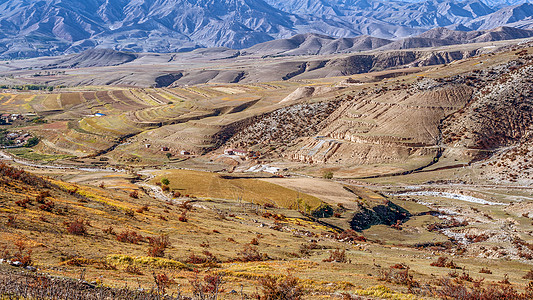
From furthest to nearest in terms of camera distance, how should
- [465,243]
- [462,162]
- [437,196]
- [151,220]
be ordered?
1. [462,162]
2. [437,196]
3. [465,243]
4. [151,220]

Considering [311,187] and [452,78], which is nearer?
[311,187]

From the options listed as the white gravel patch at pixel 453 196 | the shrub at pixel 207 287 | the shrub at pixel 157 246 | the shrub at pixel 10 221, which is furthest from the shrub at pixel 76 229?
the white gravel patch at pixel 453 196

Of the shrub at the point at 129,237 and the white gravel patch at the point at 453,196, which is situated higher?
the shrub at the point at 129,237

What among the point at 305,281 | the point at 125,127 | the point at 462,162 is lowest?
the point at 125,127

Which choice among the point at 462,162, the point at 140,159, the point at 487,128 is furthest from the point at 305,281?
the point at 140,159

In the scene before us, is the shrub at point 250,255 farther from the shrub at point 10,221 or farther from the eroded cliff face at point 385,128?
the eroded cliff face at point 385,128

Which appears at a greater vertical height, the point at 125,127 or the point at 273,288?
the point at 273,288

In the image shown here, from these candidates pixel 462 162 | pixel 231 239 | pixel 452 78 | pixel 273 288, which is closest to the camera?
pixel 273 288

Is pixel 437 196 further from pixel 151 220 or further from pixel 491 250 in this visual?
pixel 151 220
